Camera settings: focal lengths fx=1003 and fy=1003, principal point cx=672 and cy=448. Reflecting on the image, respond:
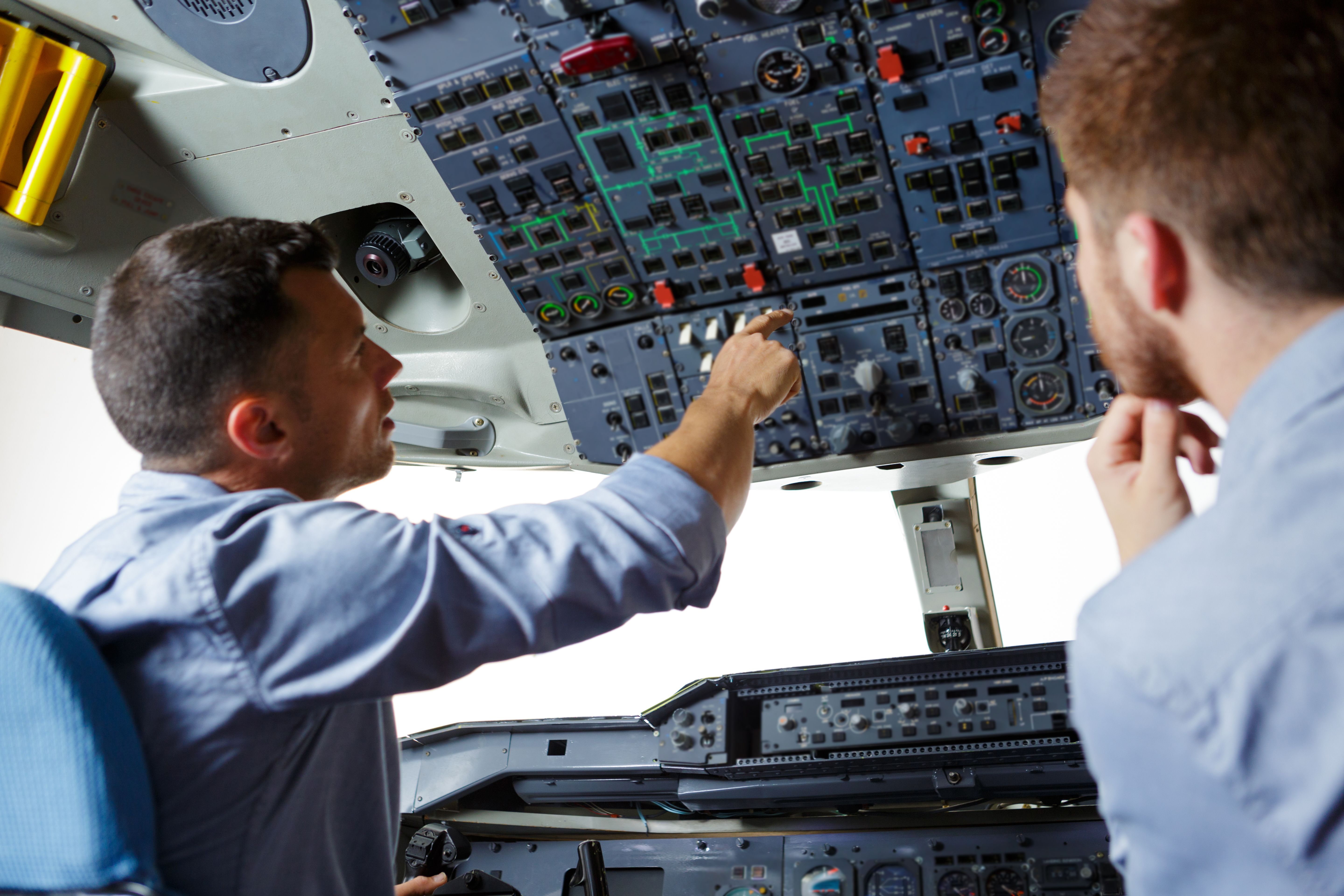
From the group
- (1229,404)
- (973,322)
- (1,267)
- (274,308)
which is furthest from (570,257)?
(1229,404)

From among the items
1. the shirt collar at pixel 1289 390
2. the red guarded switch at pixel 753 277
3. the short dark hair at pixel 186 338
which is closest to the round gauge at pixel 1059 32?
the red guarded switch at pixel 753 277

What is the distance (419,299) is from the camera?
11.1 feet

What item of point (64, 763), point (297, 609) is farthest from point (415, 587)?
point (64, 763)

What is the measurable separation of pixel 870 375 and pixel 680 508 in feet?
4.98

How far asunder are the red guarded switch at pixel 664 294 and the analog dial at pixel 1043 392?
3.30ft

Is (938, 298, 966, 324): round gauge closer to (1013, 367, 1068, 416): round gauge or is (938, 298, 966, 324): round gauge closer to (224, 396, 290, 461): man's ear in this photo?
(1013, 367, 1068, 416): round gauge

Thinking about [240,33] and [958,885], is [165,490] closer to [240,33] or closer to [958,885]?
[240,33]

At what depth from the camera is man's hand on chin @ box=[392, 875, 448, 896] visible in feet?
7.73

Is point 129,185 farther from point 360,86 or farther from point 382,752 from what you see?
point 382,752

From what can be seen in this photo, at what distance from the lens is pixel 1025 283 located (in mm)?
2688

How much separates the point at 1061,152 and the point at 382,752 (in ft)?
4.60

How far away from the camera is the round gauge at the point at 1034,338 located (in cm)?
272

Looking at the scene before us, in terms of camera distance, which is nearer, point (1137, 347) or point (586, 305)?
point (1137, 347)

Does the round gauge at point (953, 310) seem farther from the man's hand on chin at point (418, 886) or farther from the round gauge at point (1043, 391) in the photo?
the man's hand on chin at point (418, 886)
